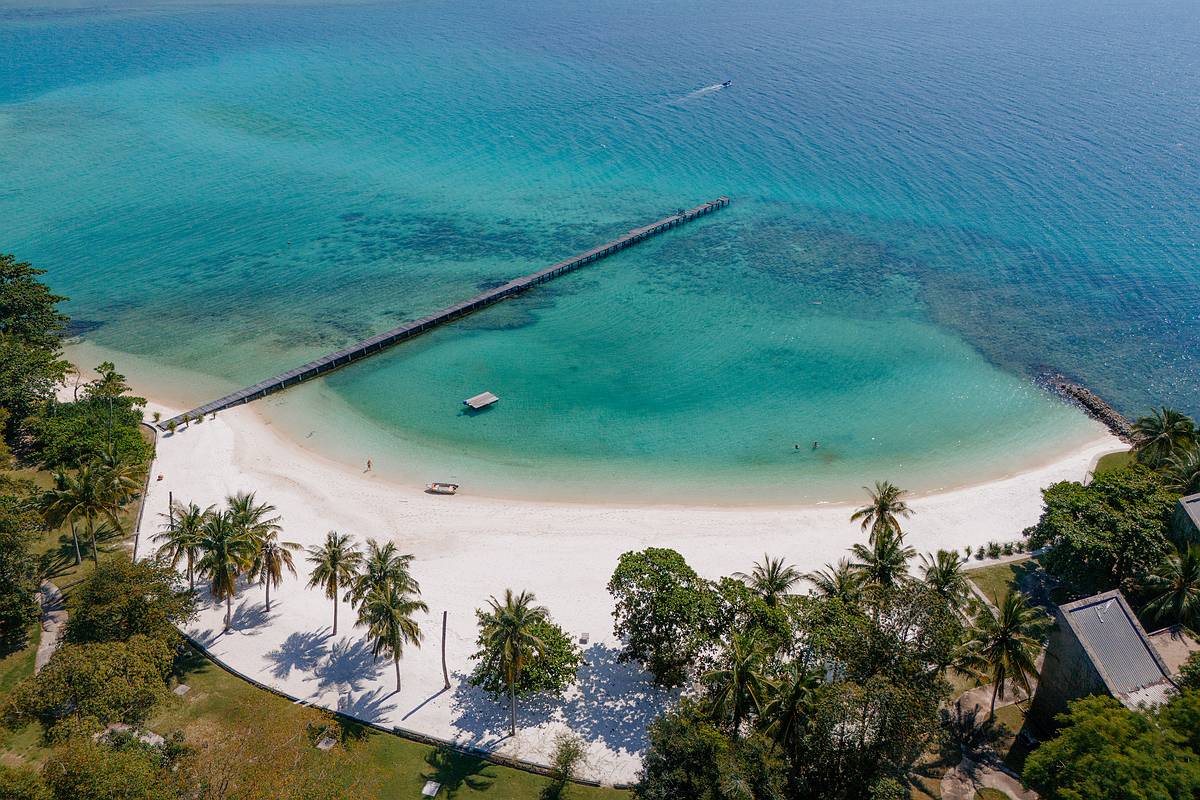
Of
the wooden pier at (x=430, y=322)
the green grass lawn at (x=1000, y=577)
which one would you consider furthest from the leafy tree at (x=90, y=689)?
the green grass lawn at (x=1000, y=577)

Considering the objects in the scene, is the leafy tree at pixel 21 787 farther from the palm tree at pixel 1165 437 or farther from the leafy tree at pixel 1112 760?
the palm tree at pixel 1165 437

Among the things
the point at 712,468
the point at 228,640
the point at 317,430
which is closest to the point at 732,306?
the point at 712,468

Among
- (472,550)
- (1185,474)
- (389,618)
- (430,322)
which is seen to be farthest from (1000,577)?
(430,322)

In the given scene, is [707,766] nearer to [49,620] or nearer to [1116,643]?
[1116,643]

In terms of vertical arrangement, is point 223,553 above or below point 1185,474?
above

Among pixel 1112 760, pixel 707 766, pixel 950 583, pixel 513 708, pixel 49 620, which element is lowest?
pixel 1112 760

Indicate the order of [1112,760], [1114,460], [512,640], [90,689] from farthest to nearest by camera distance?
[1114,460] → [512,640] → [90,689] → [1112,760]
